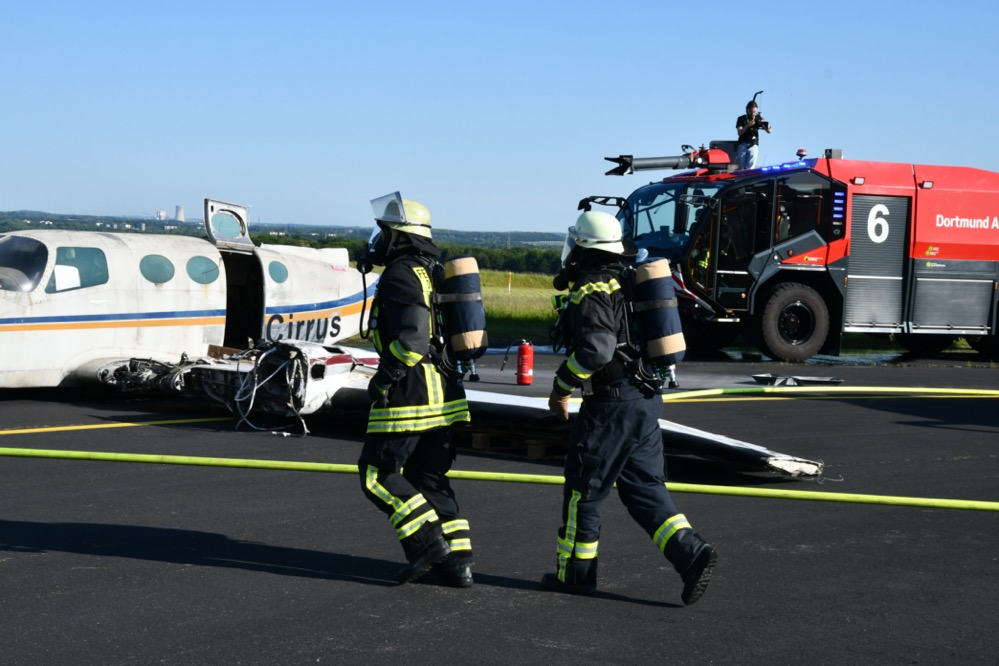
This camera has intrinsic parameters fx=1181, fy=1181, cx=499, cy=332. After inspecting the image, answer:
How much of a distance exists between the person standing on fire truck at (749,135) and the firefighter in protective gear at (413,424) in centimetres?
1550

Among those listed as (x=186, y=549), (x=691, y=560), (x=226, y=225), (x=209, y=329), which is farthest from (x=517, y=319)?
(x=691, y=560)

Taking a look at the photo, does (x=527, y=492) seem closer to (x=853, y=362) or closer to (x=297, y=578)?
(x=297, y=578)

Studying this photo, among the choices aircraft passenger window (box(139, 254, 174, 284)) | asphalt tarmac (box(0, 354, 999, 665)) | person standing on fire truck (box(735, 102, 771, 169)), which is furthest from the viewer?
person standing on fire truck (box(735, 102, 771, 169))

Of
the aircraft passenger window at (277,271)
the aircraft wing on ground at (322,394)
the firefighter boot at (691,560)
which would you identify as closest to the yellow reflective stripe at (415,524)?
the firefighter boot at (691,560)

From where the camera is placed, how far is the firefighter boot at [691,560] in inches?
231

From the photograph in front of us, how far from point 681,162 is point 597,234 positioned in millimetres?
14538

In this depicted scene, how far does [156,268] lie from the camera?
534 inches

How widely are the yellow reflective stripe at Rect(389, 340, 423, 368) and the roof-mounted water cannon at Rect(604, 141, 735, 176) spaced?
14308mm

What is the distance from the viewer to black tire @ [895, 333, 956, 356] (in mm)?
21766

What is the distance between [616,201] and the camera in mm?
19750

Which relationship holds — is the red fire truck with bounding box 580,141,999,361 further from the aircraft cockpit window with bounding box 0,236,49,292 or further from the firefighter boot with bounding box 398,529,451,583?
the firefighter boot with bounding box 398,529,451,583

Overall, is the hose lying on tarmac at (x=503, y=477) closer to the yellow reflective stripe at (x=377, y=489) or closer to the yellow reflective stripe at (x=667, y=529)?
the yellow reflective stripe at (x=667, y=529)

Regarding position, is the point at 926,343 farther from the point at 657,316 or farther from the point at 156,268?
the point at 657,316

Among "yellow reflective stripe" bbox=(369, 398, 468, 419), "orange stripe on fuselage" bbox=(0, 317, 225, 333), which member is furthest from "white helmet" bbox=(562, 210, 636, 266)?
"orange stripe on fuselage" bbox=(0, 317, 225, 333)
